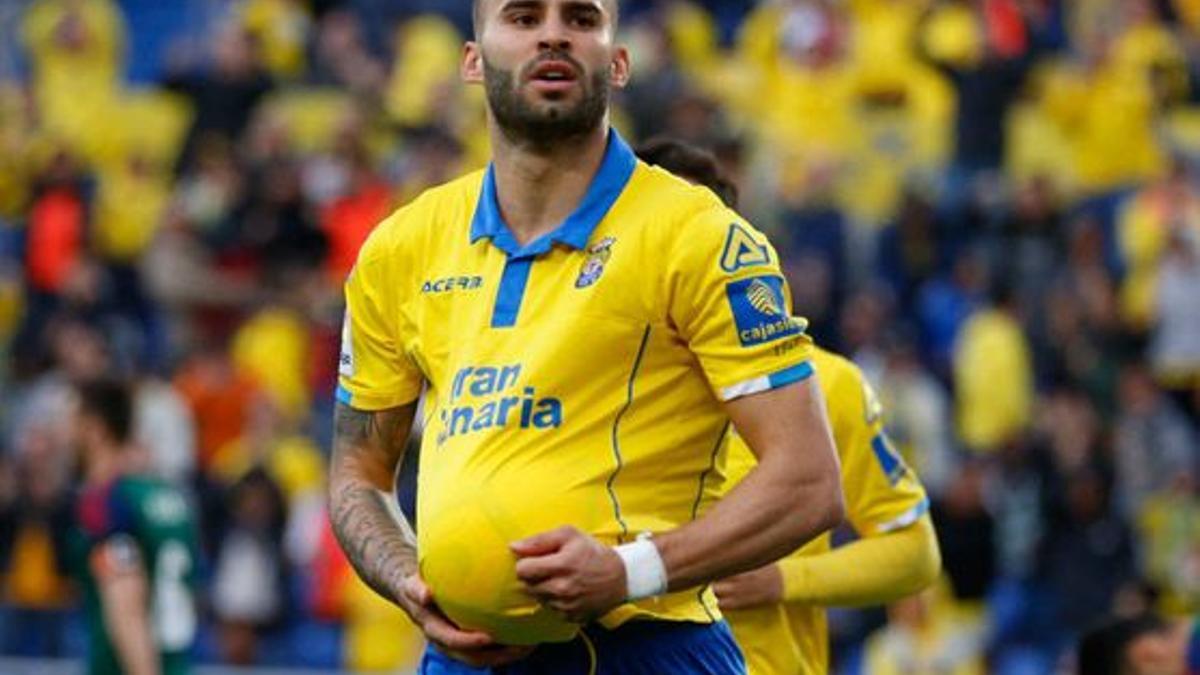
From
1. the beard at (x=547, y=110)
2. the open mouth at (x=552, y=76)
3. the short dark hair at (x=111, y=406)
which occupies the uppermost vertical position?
the open mouth at (x=552, y=76)

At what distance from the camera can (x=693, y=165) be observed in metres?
6.45

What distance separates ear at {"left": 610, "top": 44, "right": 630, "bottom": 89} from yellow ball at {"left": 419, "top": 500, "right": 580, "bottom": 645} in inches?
32.8

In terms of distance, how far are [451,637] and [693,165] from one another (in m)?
1.66

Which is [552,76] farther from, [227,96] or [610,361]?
[227,96]

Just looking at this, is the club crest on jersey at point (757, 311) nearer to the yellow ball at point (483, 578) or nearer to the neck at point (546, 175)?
the neck at point (546, 175)

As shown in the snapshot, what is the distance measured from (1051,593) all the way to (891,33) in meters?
5.01

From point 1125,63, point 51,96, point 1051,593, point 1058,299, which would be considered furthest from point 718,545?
point 51,96

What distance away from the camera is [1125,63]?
60.1ft

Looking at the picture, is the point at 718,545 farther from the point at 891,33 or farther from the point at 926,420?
→ the point at 891,33

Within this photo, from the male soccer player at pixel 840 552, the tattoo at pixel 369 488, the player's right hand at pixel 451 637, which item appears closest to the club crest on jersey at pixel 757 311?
the player's right hand at pixel 451 637

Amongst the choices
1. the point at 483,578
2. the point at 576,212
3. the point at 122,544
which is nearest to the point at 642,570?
the point at 483,578

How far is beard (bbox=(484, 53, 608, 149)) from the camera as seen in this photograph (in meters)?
5.23

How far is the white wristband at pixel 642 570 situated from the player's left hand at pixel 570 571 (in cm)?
2

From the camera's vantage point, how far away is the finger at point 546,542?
16.2 feet
